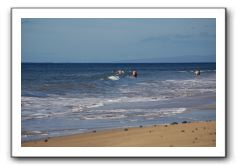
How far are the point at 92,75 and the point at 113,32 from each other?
1.04 ft

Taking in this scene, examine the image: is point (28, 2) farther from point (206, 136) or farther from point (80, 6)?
point (206, 136)

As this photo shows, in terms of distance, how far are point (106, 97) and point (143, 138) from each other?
14.4 inches

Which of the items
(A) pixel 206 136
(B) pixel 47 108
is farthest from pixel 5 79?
(A) pixel 206 136

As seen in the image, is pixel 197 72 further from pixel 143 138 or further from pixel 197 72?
pixel 143 138

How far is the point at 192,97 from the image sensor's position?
647 inches

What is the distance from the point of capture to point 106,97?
16359mm

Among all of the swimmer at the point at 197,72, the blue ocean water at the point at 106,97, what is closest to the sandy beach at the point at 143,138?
the blue ocean water at the point at 106,97

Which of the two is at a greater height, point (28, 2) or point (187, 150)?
point (28, 2)

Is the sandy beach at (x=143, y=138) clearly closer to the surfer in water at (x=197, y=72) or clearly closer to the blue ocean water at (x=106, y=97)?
the blue ocean water at (x=106, y=97)

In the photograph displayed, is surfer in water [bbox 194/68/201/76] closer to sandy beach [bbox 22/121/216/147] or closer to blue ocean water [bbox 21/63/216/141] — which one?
blue ocean water [bbox 21/63/216/141]

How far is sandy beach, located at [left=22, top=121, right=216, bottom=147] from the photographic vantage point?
53.6ft

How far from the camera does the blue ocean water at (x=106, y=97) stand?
16.3 m

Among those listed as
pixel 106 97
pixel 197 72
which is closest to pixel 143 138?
pixel 106 97

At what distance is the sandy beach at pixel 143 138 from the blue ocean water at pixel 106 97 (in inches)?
1.7
